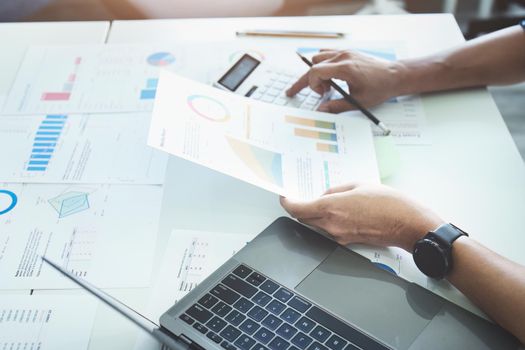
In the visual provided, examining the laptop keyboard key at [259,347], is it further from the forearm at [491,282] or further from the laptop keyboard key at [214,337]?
the forearm at [491,282]

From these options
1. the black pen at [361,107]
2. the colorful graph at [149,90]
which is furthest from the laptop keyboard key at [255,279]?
the colorful graph at [149,90]

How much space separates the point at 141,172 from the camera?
45.1 inches

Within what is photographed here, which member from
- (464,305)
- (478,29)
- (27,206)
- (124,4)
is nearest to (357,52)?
(464,305)

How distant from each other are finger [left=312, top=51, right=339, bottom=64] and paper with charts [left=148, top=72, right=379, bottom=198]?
17 cm

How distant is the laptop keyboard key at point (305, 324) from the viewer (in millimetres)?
858

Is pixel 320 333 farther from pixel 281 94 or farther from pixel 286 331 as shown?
pixel 281 94

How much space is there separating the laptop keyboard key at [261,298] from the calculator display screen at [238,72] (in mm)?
503

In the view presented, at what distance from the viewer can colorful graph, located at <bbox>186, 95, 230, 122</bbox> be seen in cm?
110

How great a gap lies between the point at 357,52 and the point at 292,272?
1.87ft

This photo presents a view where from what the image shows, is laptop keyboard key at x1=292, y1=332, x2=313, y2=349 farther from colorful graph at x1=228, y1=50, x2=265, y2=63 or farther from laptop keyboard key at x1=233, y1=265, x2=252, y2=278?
colorful graph at x1=228, y1=50, x2=265, y2=63

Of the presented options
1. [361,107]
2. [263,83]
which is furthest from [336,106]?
[263,83]

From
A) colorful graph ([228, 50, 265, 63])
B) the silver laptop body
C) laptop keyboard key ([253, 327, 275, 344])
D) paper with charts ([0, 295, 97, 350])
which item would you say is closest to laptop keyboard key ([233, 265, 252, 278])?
the silver laptop body

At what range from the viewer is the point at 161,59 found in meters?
1.42

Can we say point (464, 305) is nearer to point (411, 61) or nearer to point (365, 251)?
point (365, 251)
